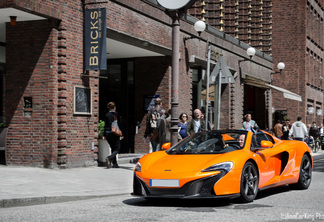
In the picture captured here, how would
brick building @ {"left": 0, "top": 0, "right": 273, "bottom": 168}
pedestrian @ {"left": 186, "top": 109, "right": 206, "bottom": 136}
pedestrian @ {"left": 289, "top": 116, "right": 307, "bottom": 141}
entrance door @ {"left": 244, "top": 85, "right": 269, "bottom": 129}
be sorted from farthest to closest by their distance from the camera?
entrance door @ {"left": 244, "top": 85, "right": 269, "bottom": 129}, pedestrian @ {"left": 289, "top": 116, "right": 307, "bottom": 141}, pedestrian @ {"left": 186, "top": 109, "right": 206, "bottom": 136}, brick building @ {"left": 0, "top": 0, "right": 273, "bottom": 168}

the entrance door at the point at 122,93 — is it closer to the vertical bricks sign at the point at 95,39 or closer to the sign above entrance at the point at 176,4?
the vertical bricks sign at the point at 95,39

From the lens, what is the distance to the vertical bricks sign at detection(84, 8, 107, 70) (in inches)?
542

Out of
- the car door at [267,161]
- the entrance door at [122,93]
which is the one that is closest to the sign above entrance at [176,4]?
the car door at [267,161]

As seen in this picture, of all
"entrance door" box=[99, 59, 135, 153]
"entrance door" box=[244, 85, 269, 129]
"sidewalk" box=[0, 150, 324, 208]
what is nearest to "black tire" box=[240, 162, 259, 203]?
"sidewalk" box=[0, 150, 324, 208]

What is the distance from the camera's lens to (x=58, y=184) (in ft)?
33.6

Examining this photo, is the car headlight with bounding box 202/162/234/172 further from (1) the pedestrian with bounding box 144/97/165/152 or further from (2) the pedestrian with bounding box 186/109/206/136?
(1) the pedestrian with bounding box 144/97/165/152

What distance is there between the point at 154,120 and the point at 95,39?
2.68 meters

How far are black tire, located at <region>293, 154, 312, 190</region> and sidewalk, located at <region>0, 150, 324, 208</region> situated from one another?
3.05 meters

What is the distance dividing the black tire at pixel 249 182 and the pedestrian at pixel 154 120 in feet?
20.5

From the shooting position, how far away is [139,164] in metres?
8.24

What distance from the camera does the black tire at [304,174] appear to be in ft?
32.3

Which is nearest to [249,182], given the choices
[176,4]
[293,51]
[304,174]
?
[304,174]

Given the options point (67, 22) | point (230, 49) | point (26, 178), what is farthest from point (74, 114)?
point (230, 49)

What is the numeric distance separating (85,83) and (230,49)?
1201 centimetres
